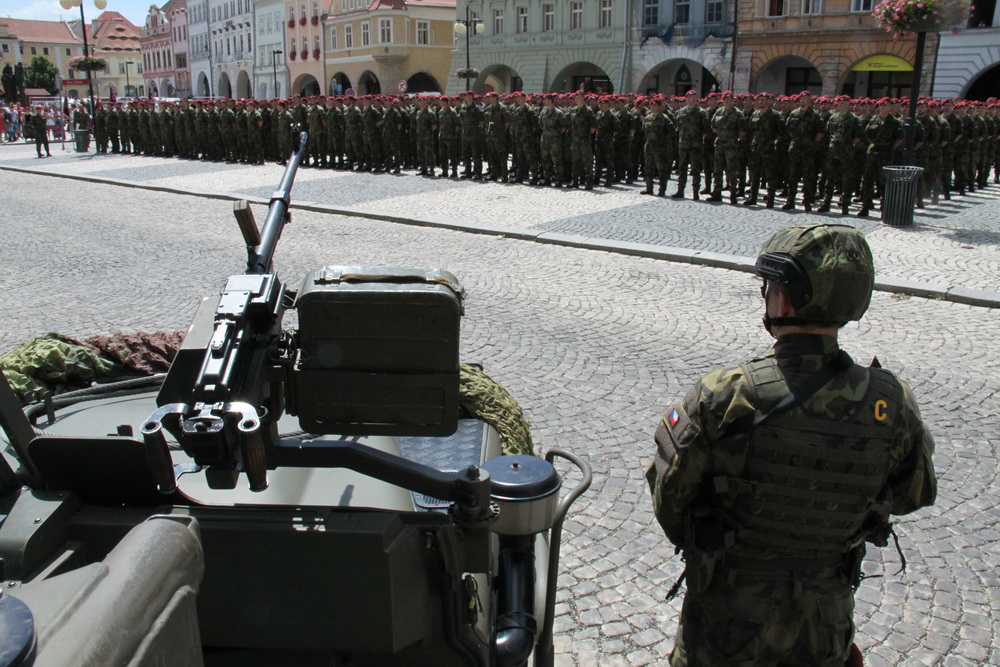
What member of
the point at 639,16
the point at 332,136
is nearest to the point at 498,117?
the point at 332,136

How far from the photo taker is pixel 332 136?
21.2 metres

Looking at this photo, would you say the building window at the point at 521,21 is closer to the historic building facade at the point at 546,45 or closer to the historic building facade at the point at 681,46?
the historic building facade at the point at 546,45

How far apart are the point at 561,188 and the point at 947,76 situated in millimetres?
23612

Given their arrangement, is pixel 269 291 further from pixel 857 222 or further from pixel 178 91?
pixel 178 91

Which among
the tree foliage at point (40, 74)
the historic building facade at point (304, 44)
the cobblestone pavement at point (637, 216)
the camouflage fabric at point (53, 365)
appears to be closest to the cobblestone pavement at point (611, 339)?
the cobblestone pavement at point (637, 216)

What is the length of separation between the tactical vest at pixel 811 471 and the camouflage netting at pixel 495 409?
3.86 ft

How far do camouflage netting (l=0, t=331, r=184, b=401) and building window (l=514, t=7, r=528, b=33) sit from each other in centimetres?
4761

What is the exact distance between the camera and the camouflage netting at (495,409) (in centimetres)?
331

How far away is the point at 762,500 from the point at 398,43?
6081 centimetres

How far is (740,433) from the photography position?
86.7 inches

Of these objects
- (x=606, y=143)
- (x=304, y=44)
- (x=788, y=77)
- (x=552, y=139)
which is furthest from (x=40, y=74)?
(x=606, y=143)

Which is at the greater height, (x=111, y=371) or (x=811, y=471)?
(x=811, y=471)

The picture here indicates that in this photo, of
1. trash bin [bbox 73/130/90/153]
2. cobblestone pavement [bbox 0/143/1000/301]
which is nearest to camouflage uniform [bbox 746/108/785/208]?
cobblestone pavement [bbox 0/143/1000/301]

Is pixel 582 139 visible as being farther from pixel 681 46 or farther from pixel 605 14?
pixel 605 14
